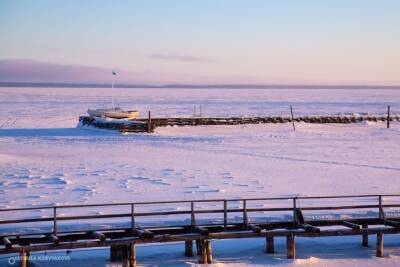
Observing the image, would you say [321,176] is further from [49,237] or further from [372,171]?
[49,237]

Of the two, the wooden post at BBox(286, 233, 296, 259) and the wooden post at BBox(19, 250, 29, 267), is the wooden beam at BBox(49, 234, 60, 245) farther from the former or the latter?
the wooden post at BBox(286, 233, 296, 259)

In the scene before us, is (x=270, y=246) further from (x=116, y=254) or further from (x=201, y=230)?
(x=116, y=254)

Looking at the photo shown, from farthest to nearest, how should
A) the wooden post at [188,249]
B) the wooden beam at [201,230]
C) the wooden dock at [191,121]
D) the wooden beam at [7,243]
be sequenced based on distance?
the wooden dock at [191,121] < the wooden post at [188,249] < the wooden beam at [201,230] < the wooden beam at [7,243]

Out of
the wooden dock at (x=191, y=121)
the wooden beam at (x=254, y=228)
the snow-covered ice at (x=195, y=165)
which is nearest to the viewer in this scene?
the wooden beam at (x=254, y=228)

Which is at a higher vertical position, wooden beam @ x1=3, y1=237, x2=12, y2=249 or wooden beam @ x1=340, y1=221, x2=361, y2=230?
wooden beam @ x1=340, y1=221, x2=361, y2=230

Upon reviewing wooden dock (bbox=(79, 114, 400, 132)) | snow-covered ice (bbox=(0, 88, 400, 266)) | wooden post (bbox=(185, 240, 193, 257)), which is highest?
wooden dock (bbox=(79, 114, 400, 132))

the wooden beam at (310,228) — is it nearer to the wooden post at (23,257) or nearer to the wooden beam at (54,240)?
the wooden beam at (54,240)

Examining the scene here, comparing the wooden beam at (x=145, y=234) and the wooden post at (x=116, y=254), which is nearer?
the wooden beam at (x=145, y=234)

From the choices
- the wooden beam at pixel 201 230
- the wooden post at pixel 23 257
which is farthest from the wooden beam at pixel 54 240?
the wooden beam at pixel 201 230

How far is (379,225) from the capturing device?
15578 mm

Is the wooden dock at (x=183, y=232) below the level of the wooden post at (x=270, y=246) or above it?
above

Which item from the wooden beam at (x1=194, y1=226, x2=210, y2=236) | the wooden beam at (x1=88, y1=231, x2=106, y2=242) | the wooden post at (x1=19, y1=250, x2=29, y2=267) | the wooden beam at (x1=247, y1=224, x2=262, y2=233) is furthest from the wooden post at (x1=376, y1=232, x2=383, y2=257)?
the wooden post at (x1=19, y1=250, x2=29, y2=267)

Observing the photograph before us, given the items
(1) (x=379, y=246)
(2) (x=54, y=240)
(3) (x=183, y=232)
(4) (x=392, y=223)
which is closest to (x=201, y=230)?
(3) (x=183, y=232)

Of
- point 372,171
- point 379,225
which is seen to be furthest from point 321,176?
point 379,225
